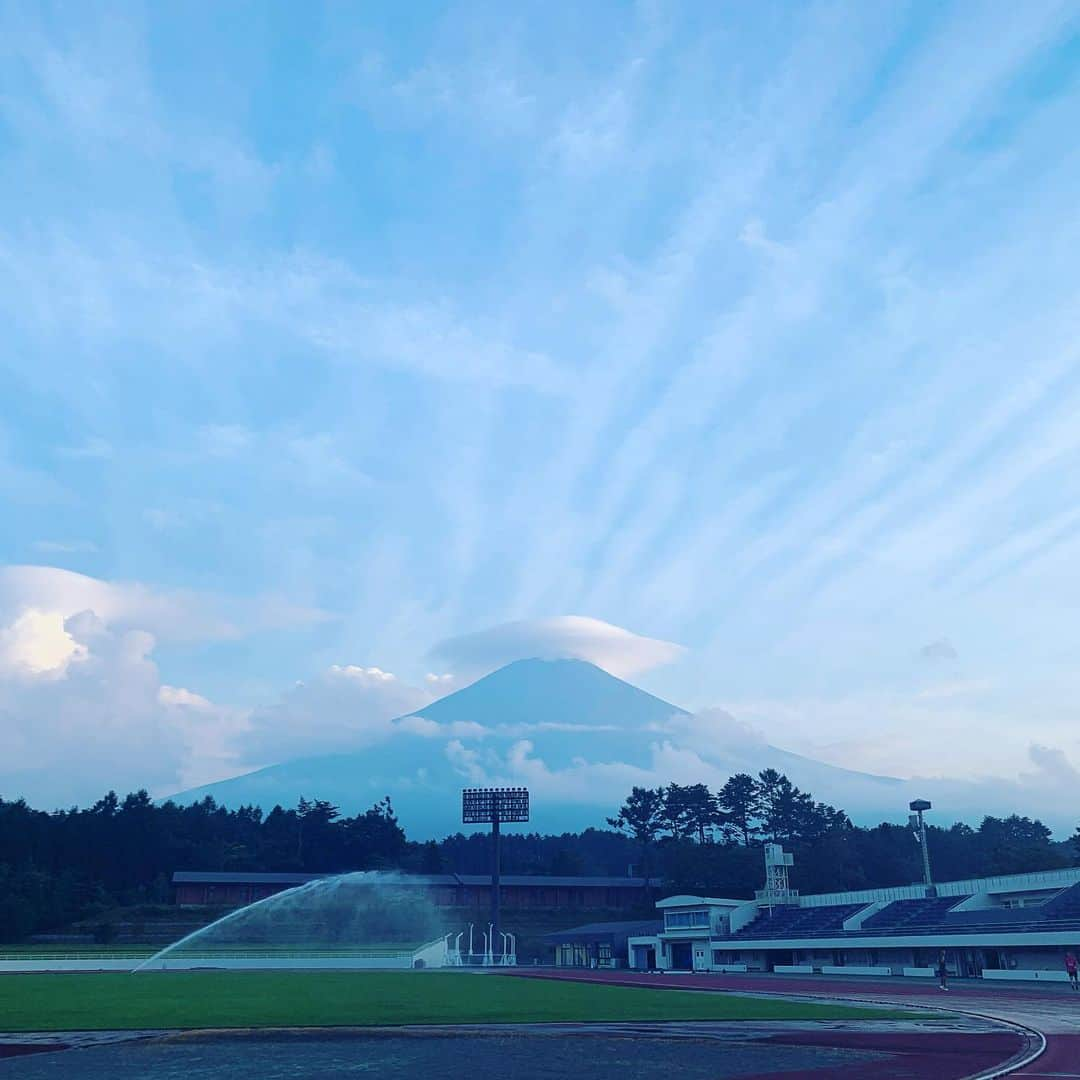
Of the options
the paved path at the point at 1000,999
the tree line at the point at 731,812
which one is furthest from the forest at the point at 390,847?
the paved path at the point at 1000,999

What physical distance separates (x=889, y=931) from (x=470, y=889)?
2208 inches

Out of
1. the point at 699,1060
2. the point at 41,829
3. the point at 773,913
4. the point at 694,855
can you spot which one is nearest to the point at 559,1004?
the point at 699,1060

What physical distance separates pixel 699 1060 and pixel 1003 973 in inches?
1682

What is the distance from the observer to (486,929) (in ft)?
351

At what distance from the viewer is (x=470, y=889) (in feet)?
370

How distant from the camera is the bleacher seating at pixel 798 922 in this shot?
72.7 metres

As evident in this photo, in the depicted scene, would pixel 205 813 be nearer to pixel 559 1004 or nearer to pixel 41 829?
pixel 41 829

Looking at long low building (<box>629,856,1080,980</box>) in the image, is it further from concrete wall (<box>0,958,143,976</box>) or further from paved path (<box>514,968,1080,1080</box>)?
concrete wall (<box>0,958,143,976</box>)

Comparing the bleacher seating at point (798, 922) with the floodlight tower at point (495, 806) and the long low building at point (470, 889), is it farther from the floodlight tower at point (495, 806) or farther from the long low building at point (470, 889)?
the long low building at point (470, 889)

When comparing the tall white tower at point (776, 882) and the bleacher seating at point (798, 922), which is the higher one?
the tall white tower at point (776, 882)

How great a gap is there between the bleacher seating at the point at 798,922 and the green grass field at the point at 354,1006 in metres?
29.8

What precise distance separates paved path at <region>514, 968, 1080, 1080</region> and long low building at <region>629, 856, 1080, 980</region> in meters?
3.61

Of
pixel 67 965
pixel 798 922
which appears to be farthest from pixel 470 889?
pixel 67 965

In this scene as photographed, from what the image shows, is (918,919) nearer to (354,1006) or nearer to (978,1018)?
(978,1018)
